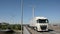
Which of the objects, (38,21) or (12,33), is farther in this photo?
(12,33)

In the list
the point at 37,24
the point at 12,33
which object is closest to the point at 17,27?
the point at 12,33

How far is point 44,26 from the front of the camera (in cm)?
2928

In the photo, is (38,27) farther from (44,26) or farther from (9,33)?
(9,33)

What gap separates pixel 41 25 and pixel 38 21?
3.59 feet

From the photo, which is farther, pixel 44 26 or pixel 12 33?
pixel 12 33

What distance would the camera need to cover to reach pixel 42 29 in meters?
29.6

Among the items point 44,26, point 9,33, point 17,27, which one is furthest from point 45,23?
point 17,27

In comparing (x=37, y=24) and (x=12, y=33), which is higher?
(x=37, y=24)

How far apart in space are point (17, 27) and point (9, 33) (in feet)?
56.3

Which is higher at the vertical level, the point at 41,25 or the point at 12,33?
the point at 41,25

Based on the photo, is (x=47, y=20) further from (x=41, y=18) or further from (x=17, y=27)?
(x=17, y=27)

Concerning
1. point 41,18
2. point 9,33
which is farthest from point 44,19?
point 9,33

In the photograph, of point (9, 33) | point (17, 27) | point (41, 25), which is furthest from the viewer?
point (17, 27)

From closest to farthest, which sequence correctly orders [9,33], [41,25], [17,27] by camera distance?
[41,25], [9,33], [17,27]
